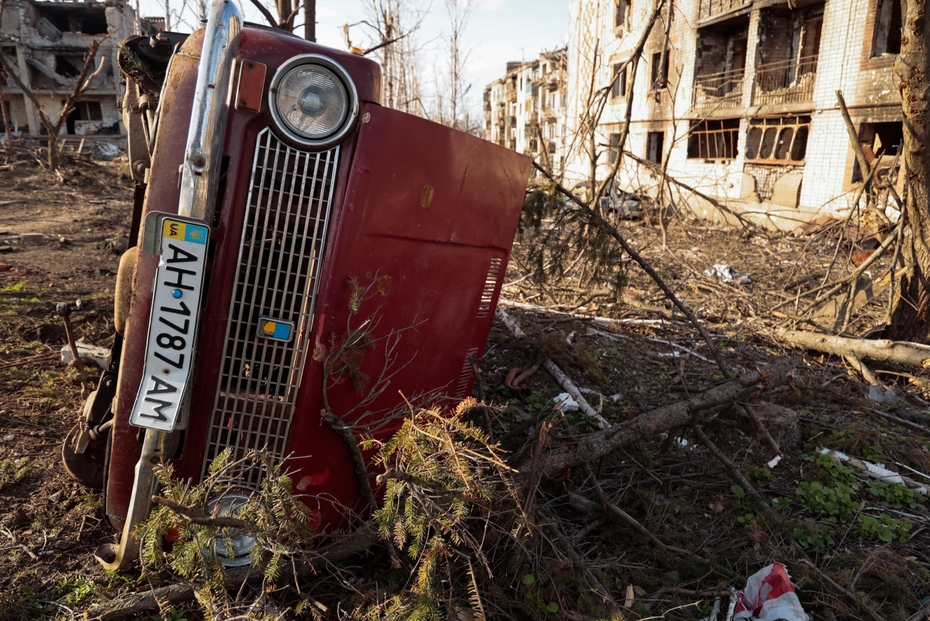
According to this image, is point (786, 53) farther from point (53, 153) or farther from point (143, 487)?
point (143, 487)

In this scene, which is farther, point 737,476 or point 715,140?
point 715,140

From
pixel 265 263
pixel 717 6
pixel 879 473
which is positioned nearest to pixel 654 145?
pixel 717 6

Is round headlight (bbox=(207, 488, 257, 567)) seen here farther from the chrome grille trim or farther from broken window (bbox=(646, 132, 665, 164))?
broken window (bbox=(646, 132, 665, 164))

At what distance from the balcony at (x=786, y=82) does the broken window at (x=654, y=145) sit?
5.03 metres

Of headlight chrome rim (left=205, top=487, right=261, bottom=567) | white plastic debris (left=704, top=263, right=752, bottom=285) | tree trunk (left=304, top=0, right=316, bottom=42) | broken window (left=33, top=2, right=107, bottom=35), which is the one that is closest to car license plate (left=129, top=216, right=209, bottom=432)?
headlight chrome rim (left=205, top=487, right=261, bottom=567)

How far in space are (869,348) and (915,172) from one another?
158 cm

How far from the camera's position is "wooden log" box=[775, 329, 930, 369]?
5082mm

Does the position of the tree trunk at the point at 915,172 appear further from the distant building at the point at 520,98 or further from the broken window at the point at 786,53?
the distant building at the point at 520,98

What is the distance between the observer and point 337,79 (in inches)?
86.5

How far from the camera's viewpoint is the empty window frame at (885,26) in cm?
1472

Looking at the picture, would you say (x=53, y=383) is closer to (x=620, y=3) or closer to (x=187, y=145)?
(x=187, y=145)

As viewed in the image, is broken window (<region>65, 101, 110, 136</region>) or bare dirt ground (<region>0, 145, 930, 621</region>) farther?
broken window (<region>65, 101, 110, 136</region>)

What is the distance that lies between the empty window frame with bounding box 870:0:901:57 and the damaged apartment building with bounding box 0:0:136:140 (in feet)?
116

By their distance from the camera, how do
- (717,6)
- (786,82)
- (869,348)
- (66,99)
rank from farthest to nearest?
1. (717,6)
2. (786,82)
3. (66,99)
4. (869,348)
